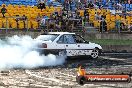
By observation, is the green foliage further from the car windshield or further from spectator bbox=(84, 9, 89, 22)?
the car windshield

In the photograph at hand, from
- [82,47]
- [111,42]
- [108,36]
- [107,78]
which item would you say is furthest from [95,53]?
[107,78]

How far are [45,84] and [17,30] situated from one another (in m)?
16.4

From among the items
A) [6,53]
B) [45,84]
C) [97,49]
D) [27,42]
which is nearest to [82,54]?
[97,49]

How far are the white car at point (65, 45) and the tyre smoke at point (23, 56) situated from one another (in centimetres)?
37

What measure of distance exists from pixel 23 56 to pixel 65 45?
2787 millimetres

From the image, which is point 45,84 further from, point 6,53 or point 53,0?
point 53,0

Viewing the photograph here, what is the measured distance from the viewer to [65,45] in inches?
777

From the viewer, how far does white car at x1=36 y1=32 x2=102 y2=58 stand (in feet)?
63.0

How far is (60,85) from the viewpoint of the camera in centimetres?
1159

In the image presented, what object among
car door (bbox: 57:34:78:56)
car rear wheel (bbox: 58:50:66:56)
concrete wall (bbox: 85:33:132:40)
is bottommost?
concrete wall (bbox: 85:33:132:40)

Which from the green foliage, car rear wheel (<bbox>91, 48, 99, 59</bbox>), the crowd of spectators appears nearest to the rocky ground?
car rear wheel (<bbox>91, 48, 99, 59</bbox>)

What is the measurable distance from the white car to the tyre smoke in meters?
0.37

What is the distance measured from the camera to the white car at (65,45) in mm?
19188

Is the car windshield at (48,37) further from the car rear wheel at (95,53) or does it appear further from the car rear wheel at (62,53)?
the car rear wheel at (95,53)
